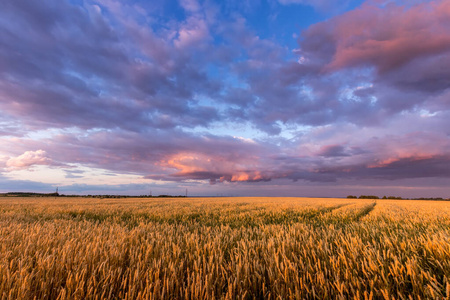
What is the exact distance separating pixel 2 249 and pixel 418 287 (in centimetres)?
543

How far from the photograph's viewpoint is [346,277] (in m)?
2.12

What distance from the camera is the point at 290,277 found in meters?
2.31

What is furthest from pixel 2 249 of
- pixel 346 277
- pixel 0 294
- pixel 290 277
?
pixel 346 277

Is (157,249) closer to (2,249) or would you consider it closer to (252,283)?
(252,283)

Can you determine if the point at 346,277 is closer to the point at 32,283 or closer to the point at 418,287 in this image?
the point at 418,287

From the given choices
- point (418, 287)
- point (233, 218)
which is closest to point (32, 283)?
point (418, 287)

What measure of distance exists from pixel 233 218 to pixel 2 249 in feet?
23.8

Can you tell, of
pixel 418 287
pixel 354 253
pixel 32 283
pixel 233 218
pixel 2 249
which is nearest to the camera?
pixel 418 287

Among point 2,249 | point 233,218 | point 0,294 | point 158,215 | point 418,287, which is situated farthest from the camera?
point 158,215

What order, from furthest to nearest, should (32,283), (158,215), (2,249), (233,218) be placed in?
(158,215)
(233,218)
(2,249)
(32,283)

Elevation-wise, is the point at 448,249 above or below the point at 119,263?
above

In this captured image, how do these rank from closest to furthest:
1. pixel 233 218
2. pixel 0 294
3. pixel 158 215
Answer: pixel 0 294 < pixel 233 218 < pixel 158 215

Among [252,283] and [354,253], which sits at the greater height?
[354,253]

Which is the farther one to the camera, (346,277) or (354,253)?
(354,253)
